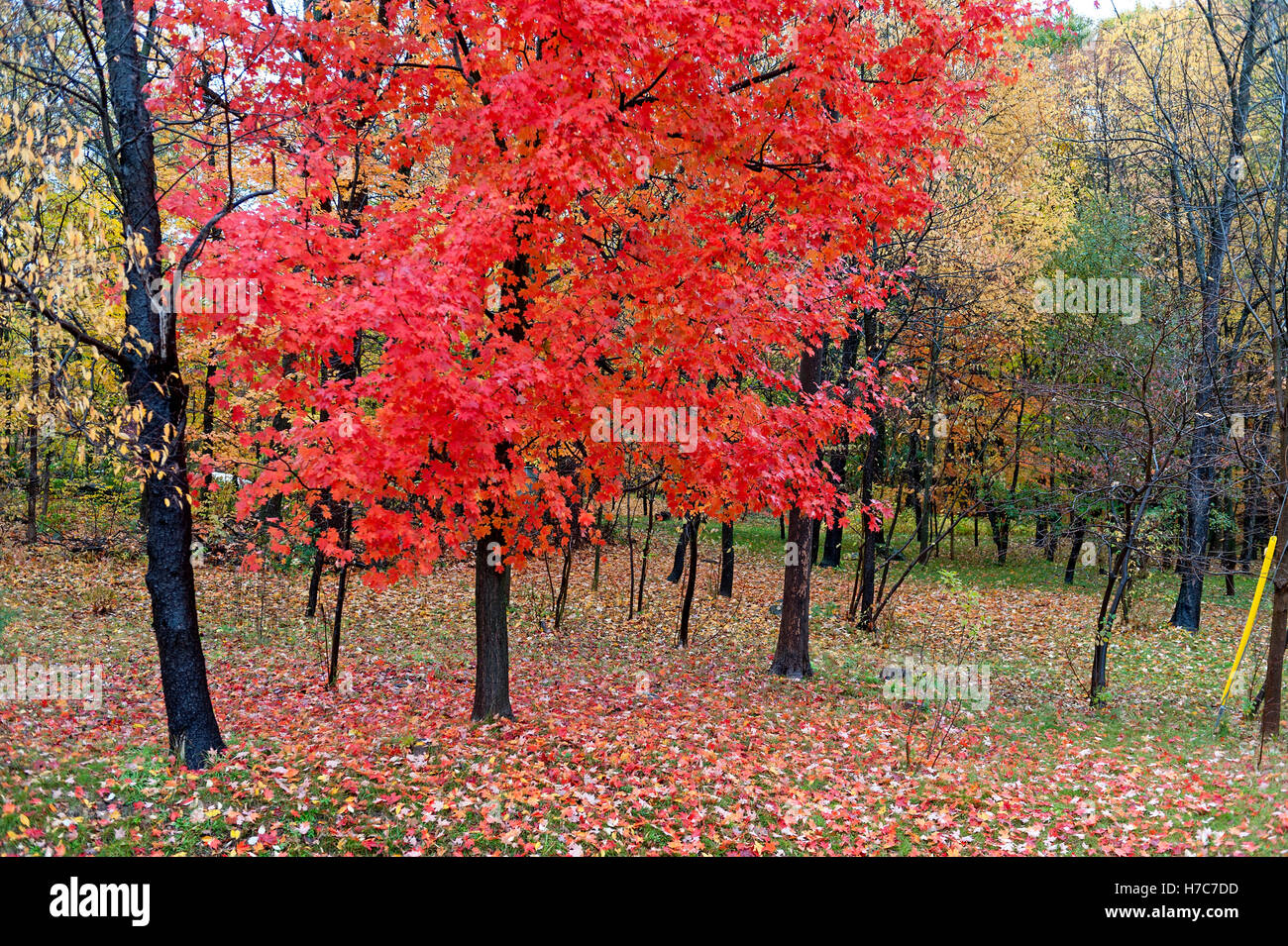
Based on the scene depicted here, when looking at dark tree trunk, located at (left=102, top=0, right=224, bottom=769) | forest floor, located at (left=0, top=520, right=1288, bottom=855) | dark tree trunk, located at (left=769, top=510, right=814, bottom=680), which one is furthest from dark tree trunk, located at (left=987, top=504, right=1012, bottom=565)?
dark tree trunk, located at (left=102, top=0, right=224, bottom=769)

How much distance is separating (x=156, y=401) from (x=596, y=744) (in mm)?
5154

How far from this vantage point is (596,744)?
8.30 m

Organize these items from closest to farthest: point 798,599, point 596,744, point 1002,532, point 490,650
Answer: point 596,744 → point 490,650 → point 798,599 → point 1002,532

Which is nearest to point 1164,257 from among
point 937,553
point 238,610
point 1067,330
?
point 1067,330

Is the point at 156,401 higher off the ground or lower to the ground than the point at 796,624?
higher

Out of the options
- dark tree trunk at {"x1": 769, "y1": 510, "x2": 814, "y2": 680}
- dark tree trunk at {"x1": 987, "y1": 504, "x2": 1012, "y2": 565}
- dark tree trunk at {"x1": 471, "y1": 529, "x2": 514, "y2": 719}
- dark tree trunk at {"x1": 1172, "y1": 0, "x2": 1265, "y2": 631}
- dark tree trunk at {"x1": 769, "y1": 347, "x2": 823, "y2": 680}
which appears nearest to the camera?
dark tree trunk at {"x1": 471, "y1": 529, "x2": 514, "y2": 719}

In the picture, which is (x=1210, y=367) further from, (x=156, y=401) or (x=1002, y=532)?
(x=1002, y=532)

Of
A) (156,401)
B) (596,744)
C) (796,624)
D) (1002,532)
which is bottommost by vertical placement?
(596,744)

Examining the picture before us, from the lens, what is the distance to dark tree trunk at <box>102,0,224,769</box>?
21.5 feet

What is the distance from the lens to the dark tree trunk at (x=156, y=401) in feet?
21.5

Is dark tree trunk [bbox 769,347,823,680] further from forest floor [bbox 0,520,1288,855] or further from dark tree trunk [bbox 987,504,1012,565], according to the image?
dark tree trunk [bbox 987,504,1012,565]

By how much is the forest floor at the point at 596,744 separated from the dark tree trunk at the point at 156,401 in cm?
75

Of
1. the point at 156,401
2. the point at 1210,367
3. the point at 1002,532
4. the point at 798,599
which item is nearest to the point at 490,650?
the point at 156,401

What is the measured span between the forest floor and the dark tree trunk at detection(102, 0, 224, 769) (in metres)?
0.75
